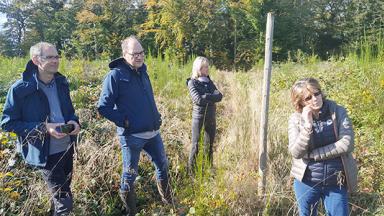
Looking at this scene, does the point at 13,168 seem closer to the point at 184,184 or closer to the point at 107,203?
the point at 107,203

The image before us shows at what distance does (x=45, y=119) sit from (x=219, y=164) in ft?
5.50

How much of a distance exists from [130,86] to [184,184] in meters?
1.09

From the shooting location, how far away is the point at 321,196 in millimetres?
2562

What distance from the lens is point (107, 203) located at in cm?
339

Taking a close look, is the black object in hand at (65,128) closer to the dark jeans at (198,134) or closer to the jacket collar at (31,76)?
the jacket collar at (31,76)

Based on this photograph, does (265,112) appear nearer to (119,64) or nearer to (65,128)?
(119,64)

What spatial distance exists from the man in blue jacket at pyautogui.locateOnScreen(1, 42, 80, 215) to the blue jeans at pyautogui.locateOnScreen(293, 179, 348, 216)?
5.84ft

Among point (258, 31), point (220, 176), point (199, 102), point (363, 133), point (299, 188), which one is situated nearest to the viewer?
point (299, 188)

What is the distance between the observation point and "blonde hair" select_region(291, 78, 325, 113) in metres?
2.44

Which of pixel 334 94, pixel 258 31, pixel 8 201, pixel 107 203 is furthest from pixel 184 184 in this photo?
pixel 258 31

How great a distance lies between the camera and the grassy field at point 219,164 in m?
3.02

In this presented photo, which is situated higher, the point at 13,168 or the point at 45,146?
the point at 45,146

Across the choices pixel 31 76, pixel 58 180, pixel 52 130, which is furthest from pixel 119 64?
pixel 58 180

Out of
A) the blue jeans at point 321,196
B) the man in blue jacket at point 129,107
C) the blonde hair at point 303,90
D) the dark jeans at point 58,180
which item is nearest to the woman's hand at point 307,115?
the blonde hair at point 303,90
